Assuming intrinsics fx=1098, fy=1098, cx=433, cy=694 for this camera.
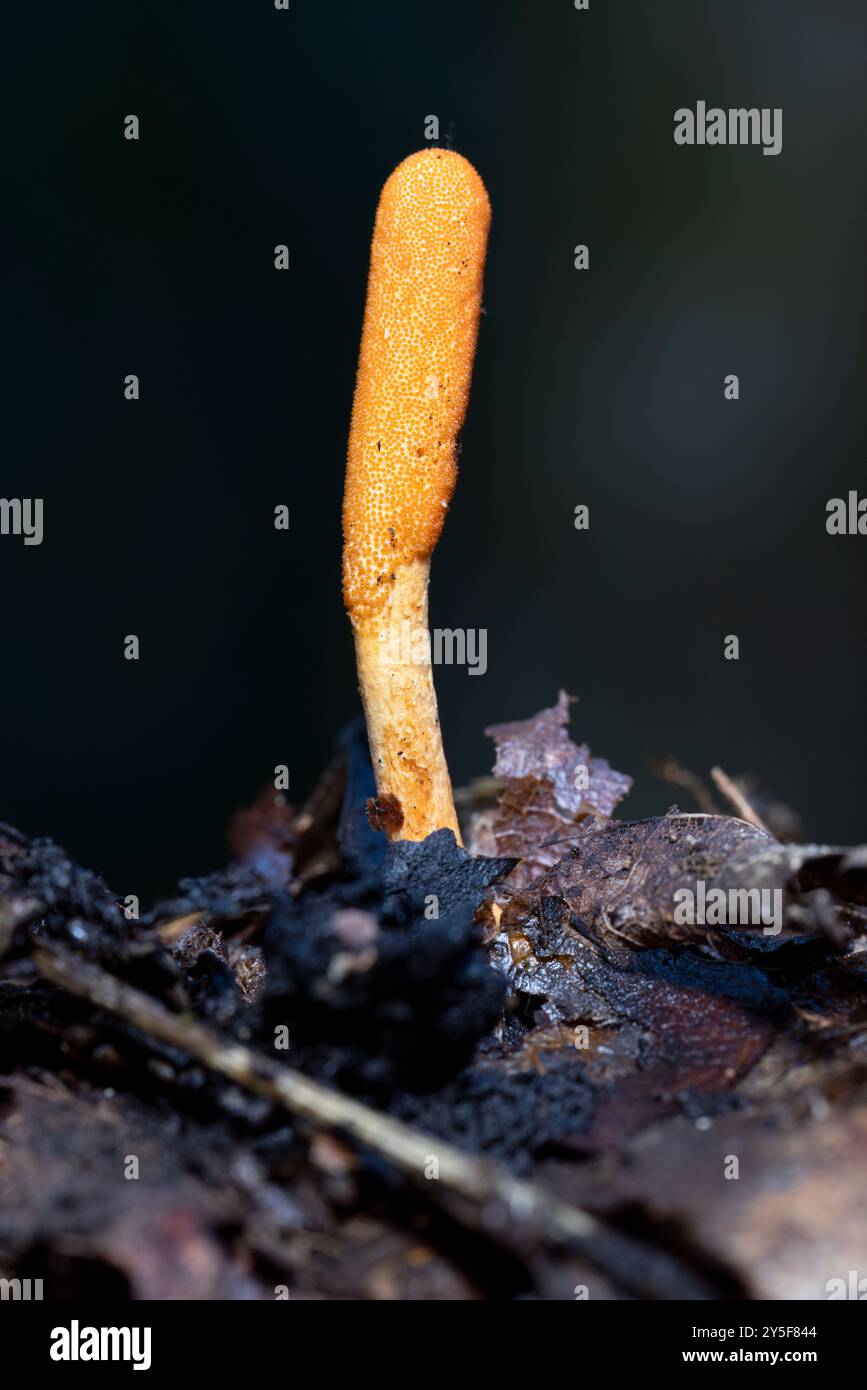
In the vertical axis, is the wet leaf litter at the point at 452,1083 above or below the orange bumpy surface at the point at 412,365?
below

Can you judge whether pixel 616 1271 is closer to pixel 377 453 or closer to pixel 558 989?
pixel 558 989

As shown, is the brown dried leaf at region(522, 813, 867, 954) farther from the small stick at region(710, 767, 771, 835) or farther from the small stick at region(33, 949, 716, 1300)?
the small stick at region(710, 767, 771, 835)

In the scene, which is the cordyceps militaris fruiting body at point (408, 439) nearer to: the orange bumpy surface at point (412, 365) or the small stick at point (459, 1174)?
the orange bumpy surface at point (412, 365)

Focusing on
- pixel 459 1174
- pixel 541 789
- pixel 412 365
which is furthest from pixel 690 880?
pixel 412 365

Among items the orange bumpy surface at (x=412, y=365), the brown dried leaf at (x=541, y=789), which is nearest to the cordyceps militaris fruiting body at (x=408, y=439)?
the orange bumpy surface at (x=412, y=365)

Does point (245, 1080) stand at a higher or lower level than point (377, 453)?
lower

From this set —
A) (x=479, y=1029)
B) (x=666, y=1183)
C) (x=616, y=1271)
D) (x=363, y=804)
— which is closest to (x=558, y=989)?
(x=479, y=1029)

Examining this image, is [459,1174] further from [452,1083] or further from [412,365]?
[412,365]

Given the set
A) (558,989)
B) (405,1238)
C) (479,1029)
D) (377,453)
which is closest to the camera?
(405,1238)
